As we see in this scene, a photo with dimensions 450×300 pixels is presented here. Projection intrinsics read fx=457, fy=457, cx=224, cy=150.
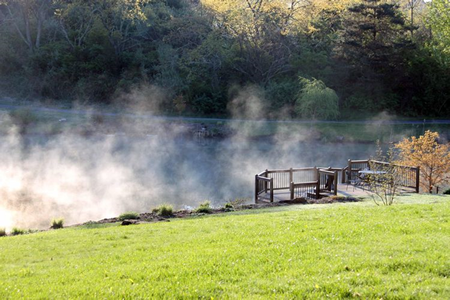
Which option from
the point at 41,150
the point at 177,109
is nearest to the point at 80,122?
the point at 41,150

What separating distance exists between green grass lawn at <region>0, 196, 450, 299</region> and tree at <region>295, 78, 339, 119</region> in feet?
90.4

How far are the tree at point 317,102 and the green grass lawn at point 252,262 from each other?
90.4ft

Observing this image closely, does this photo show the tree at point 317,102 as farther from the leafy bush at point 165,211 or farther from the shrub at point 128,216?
the shrub at point 128,216

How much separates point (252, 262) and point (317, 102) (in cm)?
3147

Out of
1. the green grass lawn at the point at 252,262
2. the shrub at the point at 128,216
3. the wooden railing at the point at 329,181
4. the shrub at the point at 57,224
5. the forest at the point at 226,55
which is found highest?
the forest at the point at 226,55

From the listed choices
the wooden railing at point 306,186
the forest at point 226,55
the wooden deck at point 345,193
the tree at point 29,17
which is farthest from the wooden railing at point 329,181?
the tree at point 29,17

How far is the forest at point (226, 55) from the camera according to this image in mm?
40906

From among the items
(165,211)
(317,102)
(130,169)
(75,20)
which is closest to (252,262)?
(165,211)

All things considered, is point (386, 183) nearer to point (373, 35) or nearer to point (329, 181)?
point (329, 181)

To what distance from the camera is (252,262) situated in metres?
6.53

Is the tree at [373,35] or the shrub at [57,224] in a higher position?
the tree at [373,35]

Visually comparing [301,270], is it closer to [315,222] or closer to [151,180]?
[315,222]

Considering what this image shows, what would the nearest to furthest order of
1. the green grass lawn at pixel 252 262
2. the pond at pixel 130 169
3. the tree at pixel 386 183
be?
the green grass lawn at pixel 252 262, the tree at pixel 386 183, the pond at pixel 130 169

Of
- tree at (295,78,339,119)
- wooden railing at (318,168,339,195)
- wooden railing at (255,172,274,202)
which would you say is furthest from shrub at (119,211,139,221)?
tree at (295,78,339,119)
